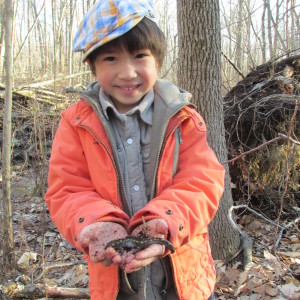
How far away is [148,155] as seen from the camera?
154 centimetres

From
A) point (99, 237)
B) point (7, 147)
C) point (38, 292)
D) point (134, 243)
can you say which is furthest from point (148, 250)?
point (7, 147)

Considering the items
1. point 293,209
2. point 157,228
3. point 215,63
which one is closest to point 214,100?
point 215,63

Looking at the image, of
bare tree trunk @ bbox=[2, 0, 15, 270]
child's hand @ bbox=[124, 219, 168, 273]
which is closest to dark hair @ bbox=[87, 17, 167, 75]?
child's hand @ bbox=[124, 219, 168, 273]

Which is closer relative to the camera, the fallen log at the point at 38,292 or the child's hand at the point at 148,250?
the child's hand at the point at 148,250

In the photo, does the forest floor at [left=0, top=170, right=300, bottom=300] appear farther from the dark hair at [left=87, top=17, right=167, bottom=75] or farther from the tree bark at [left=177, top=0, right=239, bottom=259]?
the dark hair at [left=87, top=17, right=167, bottom=75]

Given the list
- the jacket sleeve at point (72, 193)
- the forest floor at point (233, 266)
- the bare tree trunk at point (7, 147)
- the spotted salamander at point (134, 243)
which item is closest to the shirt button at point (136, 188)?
the jacket sleeve at point (72, 193)

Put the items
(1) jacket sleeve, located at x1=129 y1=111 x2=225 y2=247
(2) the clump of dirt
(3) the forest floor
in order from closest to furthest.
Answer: (1) jacket sleeve, located at x1=129 y1=111 x2=225 y2=247 → (3) the forest floor → (2) the clump of dirt

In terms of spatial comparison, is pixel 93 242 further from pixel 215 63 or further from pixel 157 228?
pixel 215 63

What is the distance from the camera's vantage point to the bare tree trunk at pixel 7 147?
9.54 feet

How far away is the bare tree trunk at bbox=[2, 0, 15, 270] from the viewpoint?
291cm

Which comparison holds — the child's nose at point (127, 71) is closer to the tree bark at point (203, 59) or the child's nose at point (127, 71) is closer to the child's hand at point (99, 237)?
the child's hand at point (99, 237)

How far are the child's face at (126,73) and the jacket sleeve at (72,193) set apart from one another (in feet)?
0.86

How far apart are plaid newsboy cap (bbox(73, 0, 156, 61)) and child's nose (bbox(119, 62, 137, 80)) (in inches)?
5.4

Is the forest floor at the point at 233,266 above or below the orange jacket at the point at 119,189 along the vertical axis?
below
